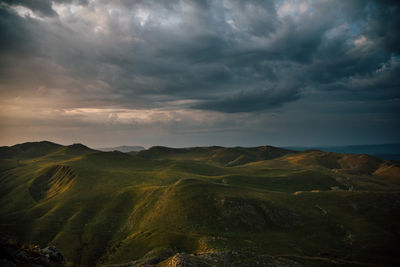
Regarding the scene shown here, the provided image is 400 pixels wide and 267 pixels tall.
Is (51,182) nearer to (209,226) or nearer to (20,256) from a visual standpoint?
(209,226)

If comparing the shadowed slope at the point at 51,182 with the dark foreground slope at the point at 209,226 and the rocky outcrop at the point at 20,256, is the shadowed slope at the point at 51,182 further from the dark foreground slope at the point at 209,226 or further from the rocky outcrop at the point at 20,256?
the rocky outcrop at the point at 20,256

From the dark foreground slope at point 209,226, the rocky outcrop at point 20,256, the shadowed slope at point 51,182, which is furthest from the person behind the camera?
the shadowed slope at point 51,182

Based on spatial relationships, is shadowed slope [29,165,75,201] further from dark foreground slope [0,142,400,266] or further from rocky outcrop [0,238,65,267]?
rocky outcrop [0,238,65,267]

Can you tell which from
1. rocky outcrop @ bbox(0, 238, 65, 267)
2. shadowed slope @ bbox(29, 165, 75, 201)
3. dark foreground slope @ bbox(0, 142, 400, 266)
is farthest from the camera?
shadowed slope @ bbox(29, 165, 75, 201)

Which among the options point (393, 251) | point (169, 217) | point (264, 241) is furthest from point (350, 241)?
point (169, 217)

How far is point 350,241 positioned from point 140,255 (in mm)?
55608

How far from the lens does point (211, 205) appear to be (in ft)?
277

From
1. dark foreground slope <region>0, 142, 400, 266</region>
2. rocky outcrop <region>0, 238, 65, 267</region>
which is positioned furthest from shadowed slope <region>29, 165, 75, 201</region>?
rocky outcrop <region>0, 238, 65, 267</region>

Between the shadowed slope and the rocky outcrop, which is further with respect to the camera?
the shadowed slope

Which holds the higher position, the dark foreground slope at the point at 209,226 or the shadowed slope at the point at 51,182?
the shadowed slope at the point at 51,182

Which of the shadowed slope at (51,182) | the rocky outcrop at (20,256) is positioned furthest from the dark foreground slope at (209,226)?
the rocky outcrop at (20,256)

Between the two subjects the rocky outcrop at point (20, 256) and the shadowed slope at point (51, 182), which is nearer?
the rocky outcrop at point (20, 256)

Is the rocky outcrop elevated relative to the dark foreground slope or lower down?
elevated

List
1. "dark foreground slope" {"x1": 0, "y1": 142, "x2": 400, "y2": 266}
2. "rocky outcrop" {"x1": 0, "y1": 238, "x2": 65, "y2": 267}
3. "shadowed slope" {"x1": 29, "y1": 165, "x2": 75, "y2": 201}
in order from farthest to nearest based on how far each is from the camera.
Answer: "shadowed slope" {"x1": 29, "y1": 165, "x2": 75, "y2": 201} < "dark foreground slope" {"x1": 0, "y1": 142, "x2": 400, "y2": 266} < "rocky outcrop" {"x1": 0, "y1": 238, "x2": 65, "y2": 267}
